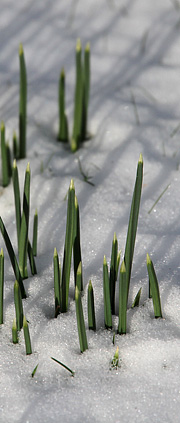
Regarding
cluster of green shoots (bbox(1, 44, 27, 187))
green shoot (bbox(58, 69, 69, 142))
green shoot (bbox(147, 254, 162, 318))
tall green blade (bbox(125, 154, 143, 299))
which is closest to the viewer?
tall green blade (bbox(125, 154, 143, 299))

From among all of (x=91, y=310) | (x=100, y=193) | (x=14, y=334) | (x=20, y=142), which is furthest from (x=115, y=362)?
(x=20, y=142)

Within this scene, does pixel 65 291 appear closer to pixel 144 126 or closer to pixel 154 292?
pixel 154 292

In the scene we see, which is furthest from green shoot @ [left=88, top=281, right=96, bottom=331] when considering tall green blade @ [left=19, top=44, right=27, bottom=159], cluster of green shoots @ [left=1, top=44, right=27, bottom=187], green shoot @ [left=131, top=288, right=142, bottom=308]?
tall green blade @ [left=19, top=44, right=27, bottom=159]

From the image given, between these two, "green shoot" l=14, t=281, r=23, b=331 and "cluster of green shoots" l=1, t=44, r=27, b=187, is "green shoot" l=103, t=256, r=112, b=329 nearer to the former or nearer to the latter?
"green shoot" l=14, t=281, r=23, b=331

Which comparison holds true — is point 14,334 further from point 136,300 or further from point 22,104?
point 22,104

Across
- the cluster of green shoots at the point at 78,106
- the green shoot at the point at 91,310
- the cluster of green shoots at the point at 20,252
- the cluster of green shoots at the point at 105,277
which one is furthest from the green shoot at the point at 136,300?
the cluster of green shoots at the point at 78,106
